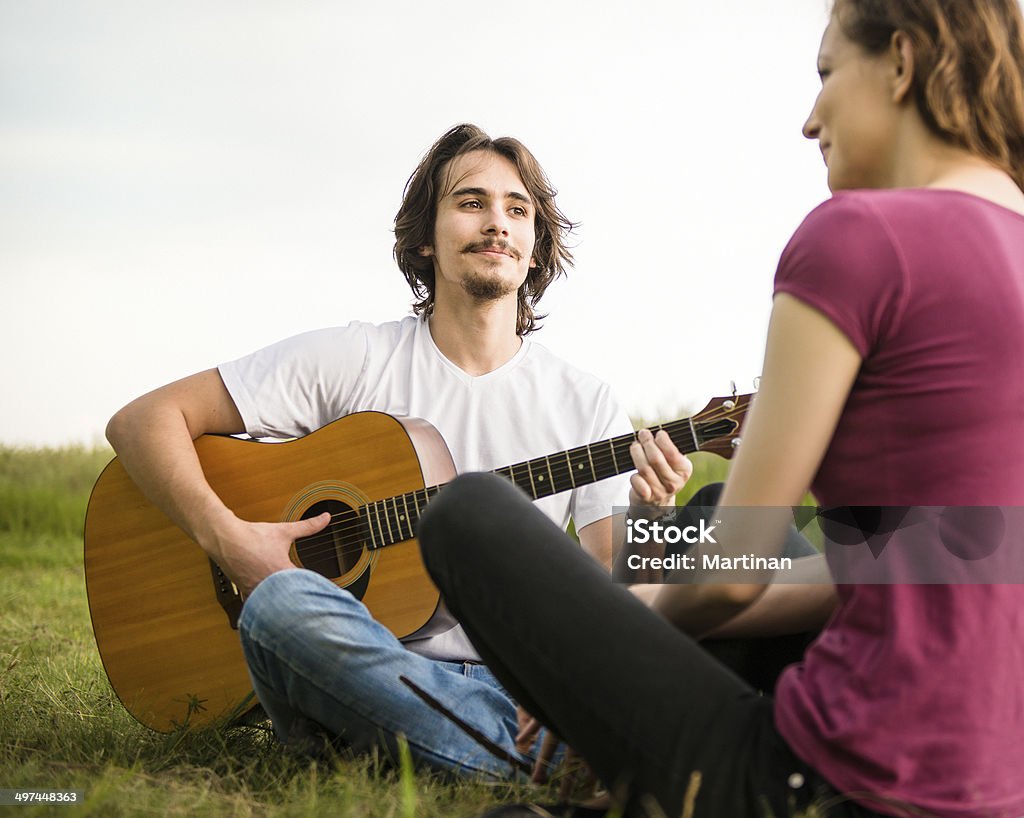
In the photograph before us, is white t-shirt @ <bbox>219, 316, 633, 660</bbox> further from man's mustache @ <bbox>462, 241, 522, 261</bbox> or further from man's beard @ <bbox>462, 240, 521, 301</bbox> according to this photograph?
A: man's mustache @ <bbox>462, 241, 522, 261</bbox>

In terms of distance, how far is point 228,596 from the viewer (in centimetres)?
281

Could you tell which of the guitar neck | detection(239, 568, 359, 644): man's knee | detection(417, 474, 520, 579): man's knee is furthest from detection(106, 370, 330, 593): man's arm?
detection(417, 474, 520, 579): man's knee

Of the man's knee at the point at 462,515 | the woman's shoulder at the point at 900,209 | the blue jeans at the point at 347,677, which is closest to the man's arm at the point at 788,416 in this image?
the woman's shoulder at the point at 900,209

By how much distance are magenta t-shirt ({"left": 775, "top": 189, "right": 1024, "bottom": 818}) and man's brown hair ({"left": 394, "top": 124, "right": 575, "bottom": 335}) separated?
7.34 ft

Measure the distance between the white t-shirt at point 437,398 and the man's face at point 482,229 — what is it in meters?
0.25

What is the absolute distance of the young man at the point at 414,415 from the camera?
217cm

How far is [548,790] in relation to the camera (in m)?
2.04

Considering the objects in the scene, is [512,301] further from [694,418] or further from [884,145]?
[884,145]

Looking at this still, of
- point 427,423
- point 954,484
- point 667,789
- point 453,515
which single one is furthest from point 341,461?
point 954,484

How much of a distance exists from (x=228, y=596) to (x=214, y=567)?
0.29 ft

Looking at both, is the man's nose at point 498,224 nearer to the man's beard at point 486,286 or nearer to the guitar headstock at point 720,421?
the man's beard at point 486,286

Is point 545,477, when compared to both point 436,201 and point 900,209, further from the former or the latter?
point 900,209

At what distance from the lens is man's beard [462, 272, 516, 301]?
320 cm

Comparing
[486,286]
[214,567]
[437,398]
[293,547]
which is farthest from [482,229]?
[214,567]
